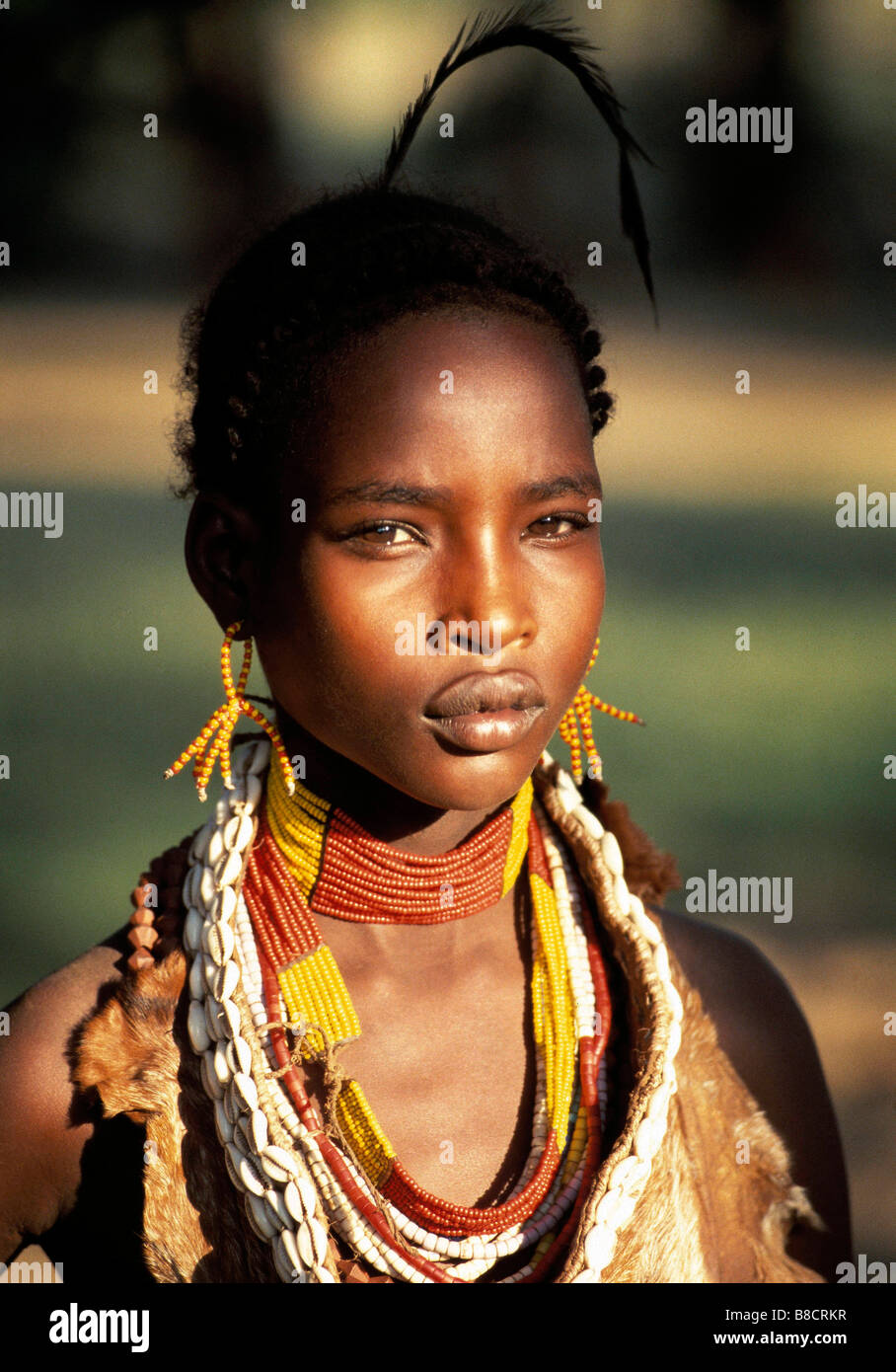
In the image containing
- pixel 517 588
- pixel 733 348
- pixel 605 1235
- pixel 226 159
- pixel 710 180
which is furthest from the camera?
pixel 710 180

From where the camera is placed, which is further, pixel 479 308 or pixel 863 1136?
pixel 863 1136

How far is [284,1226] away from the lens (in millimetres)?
1834

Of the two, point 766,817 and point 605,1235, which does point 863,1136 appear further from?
point 605,1235

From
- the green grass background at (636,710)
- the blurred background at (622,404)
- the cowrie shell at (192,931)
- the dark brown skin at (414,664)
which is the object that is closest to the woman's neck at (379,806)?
the dark brown skin at (414,664)

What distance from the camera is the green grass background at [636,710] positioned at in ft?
16.2

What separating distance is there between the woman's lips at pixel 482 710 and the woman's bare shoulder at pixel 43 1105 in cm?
62

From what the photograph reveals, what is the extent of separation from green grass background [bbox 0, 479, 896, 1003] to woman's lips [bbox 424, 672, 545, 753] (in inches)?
121

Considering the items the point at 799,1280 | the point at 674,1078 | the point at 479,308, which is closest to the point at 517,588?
the point at 479,308

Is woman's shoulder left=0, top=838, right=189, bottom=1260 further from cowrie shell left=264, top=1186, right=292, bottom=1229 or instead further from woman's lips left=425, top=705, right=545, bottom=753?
woman's lips left=425, top=705, right=545, bottom=753

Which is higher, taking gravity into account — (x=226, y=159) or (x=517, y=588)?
(x=226, y=159)

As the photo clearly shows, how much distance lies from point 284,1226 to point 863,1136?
2917mm

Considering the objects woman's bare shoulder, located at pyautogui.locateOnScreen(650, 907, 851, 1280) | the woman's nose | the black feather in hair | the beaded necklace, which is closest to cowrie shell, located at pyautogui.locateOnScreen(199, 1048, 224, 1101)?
the beaded necklace

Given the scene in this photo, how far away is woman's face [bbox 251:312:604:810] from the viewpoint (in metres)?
1.74

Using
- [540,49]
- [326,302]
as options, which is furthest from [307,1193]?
[540,49]
